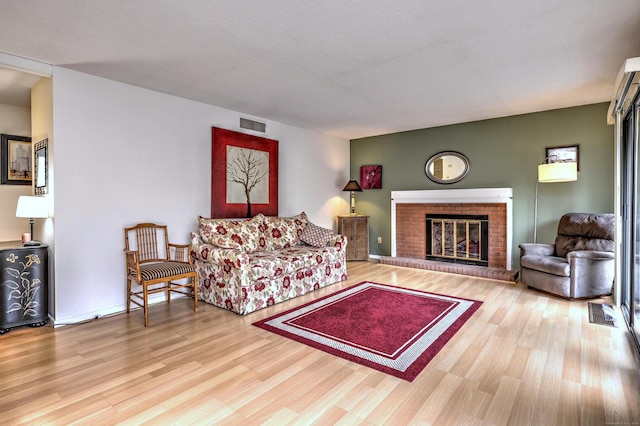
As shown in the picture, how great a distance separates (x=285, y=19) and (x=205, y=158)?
246 centimetres

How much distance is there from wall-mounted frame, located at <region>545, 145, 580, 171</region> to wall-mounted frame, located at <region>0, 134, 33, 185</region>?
6.94 metres

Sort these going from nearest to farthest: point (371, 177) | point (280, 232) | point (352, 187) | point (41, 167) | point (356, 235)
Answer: point (41, 167) < point (280, 232) < point (356, 235) < point (352, 187) < point (371, 177)

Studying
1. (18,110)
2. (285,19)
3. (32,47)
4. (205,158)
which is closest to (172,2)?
(285,19)

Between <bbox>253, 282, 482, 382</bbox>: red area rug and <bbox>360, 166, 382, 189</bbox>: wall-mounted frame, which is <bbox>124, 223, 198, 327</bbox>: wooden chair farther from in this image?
<bbox>360, 166, 382, 189</bbox>: wall-mounted frame

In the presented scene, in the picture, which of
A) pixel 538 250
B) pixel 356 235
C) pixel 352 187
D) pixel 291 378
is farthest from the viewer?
pixel 352 187

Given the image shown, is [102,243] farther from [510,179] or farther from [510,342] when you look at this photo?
[510,179]

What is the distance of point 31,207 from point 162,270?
4.28 ft

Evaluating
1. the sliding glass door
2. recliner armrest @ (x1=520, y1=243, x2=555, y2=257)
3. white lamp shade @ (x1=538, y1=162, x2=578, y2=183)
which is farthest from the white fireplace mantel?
the sliding glass door

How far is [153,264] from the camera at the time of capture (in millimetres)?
3400

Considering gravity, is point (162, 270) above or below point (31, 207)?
below

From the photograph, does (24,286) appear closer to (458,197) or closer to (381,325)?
(381,325)

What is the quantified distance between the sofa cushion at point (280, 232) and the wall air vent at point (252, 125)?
1355 millimetres

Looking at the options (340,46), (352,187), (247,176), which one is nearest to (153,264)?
(247,176)

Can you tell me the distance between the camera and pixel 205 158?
14.0ft
